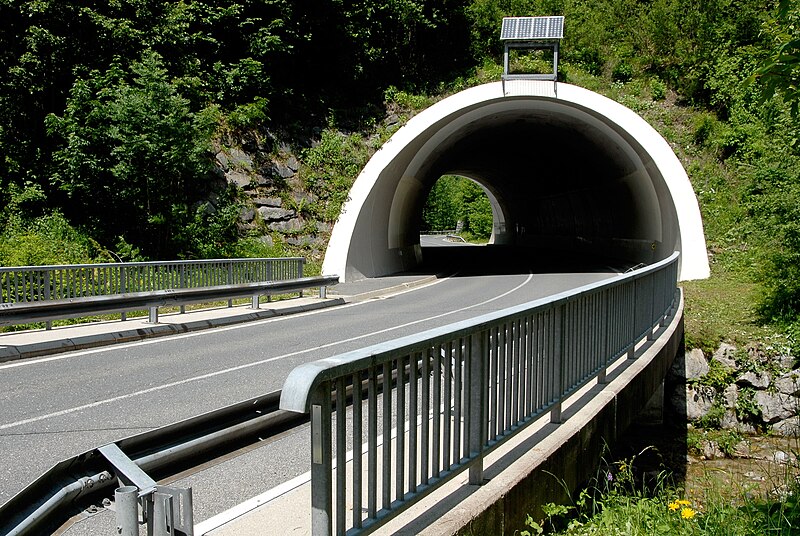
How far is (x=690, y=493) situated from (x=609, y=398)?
3.87 metres

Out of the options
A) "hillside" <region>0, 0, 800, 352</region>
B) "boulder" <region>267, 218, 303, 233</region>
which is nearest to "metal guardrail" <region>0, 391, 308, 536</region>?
"hillside" <region>0, 0, 800, 352</region>

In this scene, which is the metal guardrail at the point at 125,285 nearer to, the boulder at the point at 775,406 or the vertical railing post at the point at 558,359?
the vertical railing post at the point at 558,359

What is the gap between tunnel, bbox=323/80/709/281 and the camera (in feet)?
69.7

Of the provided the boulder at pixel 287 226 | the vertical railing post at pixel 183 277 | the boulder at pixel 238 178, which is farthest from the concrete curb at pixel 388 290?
the boulder at pixel 238 178

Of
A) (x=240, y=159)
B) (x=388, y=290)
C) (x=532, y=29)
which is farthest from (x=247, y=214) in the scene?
(x=532, y=29)

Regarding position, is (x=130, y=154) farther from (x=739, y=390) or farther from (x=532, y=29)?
(x=739, y=390)

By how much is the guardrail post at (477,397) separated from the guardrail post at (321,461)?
4.72 feet

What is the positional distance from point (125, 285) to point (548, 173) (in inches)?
1076

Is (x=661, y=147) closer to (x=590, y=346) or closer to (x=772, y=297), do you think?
(x=772, y=297)

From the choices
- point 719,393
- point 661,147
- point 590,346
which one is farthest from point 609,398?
point 661,147

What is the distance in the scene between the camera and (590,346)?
256 inches

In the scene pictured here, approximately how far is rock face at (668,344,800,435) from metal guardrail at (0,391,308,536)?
10.1 m

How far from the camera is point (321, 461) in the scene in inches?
108

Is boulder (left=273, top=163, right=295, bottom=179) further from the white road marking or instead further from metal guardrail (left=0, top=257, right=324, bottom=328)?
the white road marking
